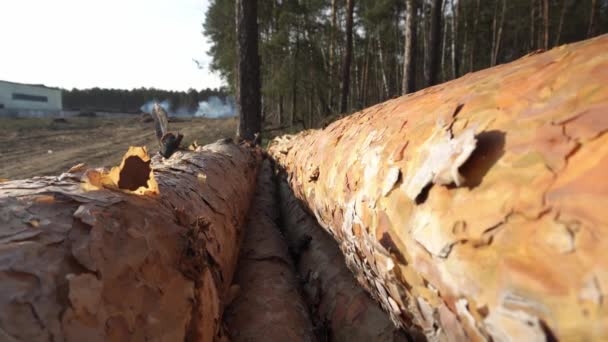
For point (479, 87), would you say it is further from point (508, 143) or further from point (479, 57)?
point (479, 57)

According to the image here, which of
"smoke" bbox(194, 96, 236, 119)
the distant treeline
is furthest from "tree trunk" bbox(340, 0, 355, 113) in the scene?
the distant treeline

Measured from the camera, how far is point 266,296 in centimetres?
175

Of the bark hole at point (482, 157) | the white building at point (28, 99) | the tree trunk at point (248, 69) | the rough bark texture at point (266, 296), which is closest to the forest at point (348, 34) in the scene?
the tree trunk at point (248, 69)

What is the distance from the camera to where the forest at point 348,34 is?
15.4 meters

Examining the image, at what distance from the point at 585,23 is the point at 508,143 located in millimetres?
26554

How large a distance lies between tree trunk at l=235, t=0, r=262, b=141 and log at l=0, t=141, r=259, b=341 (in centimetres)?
643

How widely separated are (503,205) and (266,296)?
1261mm

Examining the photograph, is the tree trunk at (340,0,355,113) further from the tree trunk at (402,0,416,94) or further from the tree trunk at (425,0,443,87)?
the tree trunk at (425,0,443,87)

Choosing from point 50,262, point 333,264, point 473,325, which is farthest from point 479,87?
point 333,264

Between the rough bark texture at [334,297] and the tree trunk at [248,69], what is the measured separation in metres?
5.41

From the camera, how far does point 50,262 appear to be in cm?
80

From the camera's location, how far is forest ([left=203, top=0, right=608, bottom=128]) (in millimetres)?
15383

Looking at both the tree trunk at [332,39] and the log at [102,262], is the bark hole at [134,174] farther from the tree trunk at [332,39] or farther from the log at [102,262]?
the tree trunk at [332,39]

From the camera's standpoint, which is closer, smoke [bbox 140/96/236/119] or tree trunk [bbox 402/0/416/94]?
tree trunk [bbox 402/0/416/94]
